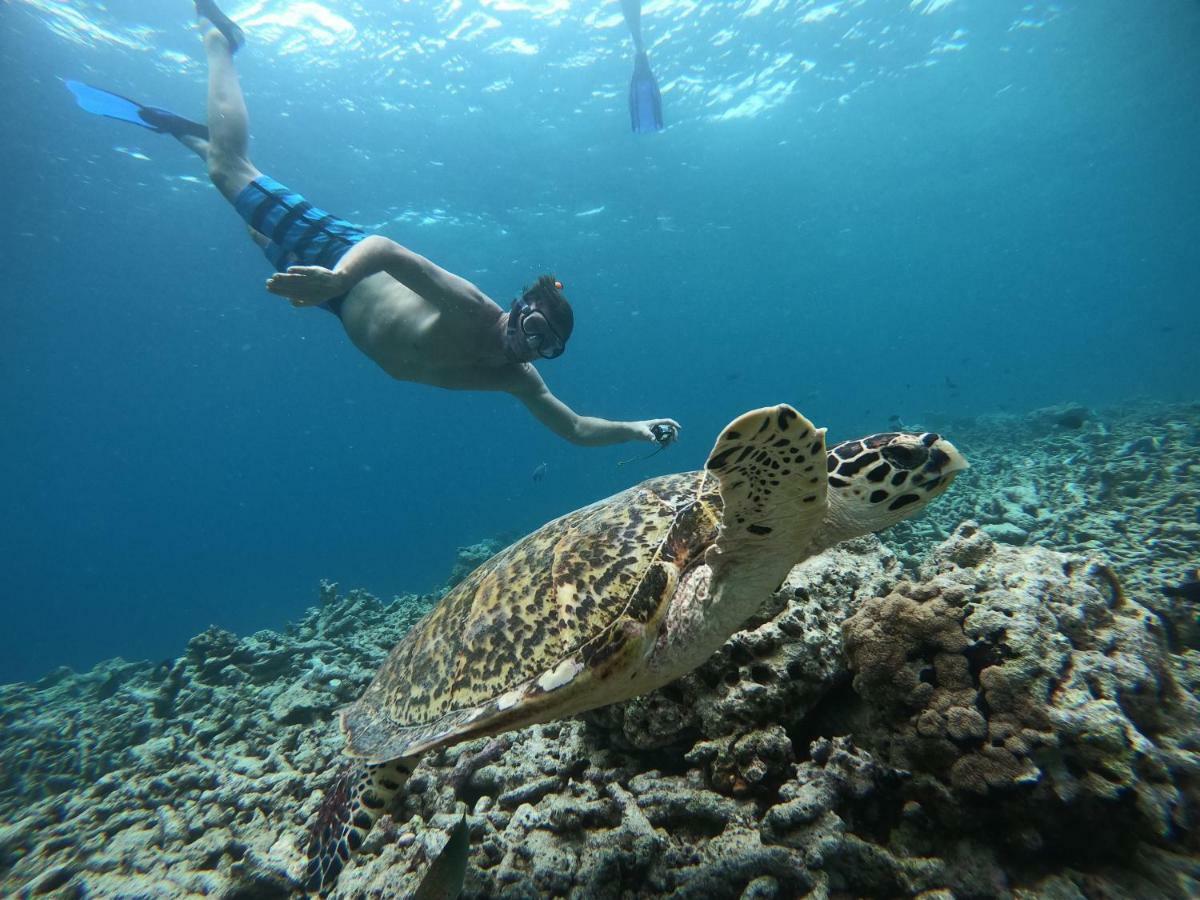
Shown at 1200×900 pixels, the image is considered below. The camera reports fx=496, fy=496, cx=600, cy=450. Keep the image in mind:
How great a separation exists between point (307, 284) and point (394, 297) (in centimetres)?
175

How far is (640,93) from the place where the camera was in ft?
42.9

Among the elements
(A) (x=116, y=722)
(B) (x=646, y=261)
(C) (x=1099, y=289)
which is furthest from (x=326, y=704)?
(C) (x=1099, y=289)

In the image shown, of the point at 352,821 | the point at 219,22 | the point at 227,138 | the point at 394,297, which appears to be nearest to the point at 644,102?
the point at 219,22

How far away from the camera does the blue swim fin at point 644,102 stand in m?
12.4

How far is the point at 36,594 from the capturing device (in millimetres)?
56781

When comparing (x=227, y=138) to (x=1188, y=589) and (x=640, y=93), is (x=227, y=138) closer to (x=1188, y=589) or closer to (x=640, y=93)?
(x=1188, y=589)

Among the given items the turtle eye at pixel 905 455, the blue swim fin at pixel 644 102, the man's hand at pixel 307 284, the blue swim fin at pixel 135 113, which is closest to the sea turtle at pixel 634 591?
the turtle eye at pixel 905 455

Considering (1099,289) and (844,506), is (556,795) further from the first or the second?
(1099,289)

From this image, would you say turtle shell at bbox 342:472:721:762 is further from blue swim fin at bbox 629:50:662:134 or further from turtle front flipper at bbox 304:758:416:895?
blue swim fin at bbox 629:50:662:134

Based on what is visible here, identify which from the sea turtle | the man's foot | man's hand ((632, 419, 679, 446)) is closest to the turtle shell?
the sea turtle

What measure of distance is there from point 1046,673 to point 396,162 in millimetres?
23061

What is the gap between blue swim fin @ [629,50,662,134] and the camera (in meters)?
12.4

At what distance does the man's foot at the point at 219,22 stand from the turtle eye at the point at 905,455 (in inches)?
379

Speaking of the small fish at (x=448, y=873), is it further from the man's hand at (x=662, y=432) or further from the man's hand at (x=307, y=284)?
the man's hand at (x=307, y=284)
